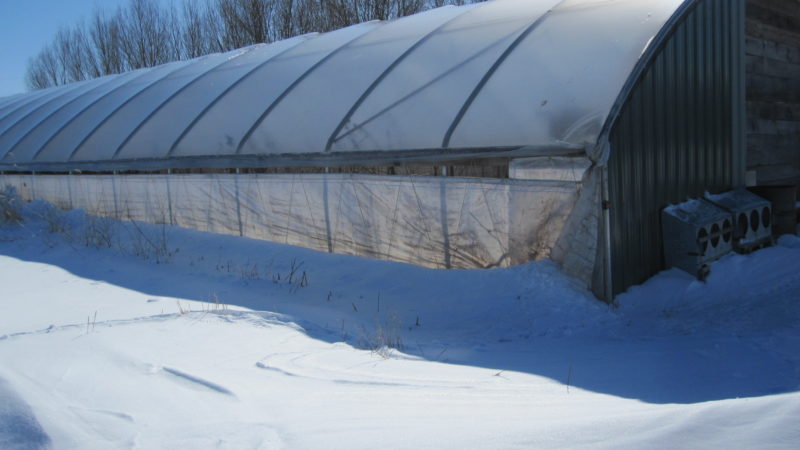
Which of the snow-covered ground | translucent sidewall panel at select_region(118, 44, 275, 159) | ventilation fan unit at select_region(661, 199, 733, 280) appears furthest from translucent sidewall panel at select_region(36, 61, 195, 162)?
ventilation fan unit at select_region(661, 199, 733, 280)

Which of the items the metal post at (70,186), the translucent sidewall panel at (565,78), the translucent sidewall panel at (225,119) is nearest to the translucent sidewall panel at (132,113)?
the metal post at (70,186)

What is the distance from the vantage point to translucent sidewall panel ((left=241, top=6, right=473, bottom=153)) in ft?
26.3

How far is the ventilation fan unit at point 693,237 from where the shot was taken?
252 inches

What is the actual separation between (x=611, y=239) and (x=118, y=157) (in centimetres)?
812

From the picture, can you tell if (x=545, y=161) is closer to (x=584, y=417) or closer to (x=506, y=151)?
(x=506, y=151)

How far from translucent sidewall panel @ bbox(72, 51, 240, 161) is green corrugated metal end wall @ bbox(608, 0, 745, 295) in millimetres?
8104

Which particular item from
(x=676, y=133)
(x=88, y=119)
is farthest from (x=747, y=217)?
(x=88, y=119)

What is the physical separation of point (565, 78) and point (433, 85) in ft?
5.47

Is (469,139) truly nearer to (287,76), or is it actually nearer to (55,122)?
(287,76)

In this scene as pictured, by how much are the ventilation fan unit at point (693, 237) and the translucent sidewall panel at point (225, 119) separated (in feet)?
18.6

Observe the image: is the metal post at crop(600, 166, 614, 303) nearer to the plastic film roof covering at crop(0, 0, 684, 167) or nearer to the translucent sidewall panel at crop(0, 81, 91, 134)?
the plastic film roof covering at crop(0, 0, 684, 167)

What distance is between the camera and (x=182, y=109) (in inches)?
410

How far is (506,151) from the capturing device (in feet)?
20.0

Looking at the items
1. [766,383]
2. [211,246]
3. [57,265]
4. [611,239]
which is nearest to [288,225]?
[211,246]
